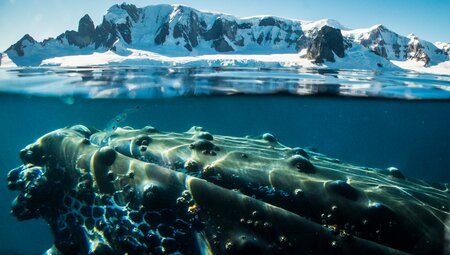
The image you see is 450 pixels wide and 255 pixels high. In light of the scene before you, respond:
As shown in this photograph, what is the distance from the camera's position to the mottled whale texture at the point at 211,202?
3.29 metres

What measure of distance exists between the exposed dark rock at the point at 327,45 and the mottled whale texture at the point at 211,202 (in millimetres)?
132498

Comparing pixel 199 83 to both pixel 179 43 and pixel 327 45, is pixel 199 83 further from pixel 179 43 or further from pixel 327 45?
pixel 179 43

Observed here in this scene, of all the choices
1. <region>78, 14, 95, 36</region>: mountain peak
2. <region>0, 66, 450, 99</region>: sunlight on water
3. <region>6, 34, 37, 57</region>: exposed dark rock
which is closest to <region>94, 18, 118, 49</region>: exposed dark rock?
<region>78, 14, 95, 36</region>: mountain peak

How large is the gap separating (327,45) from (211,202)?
136 m

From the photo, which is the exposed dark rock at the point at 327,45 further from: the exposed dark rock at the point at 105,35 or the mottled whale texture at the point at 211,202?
the mottled whale texture at the point at 211,202

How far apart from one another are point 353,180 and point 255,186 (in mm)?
1518

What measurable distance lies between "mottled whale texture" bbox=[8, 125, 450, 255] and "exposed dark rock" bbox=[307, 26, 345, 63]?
132498 mm

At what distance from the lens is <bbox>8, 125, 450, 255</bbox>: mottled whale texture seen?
3.29m

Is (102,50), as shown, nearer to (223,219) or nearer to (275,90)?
(275,90)

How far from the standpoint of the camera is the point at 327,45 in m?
128

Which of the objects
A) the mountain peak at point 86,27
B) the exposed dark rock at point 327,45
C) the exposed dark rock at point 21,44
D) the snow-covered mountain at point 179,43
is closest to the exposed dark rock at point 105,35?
the snow-covered mountain at point 179,43

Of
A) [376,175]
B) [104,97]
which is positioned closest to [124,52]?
[104,97]

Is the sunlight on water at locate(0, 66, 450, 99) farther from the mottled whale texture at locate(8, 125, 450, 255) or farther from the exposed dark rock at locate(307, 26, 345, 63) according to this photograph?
the exposed dark rock at locate(307, 26, 345, 63)

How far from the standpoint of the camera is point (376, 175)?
5102 millimetres
